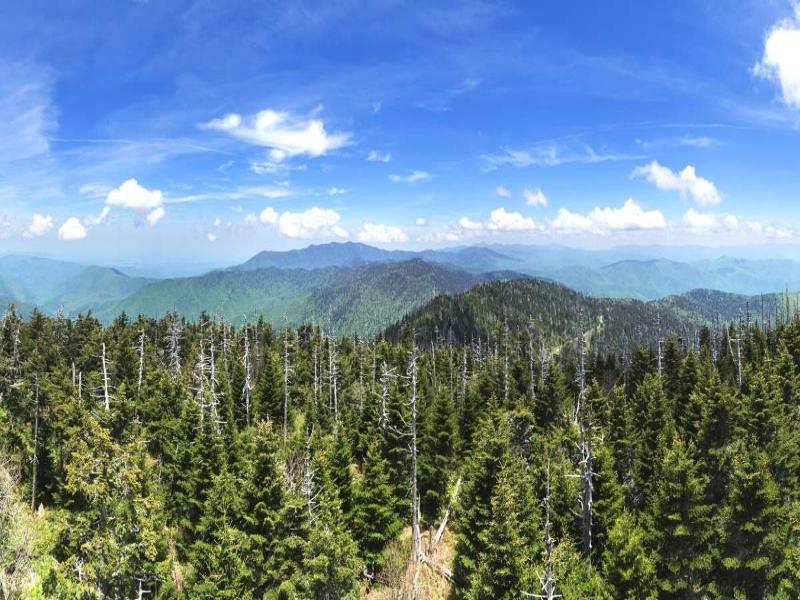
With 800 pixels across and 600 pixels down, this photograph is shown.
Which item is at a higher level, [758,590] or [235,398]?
[235,398]

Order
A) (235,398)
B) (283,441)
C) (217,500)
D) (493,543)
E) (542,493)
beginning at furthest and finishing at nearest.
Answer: (235,398) < (283,441) < (542,493) < (217,500) < (493,543)

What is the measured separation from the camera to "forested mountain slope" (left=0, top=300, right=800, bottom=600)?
1170 inches

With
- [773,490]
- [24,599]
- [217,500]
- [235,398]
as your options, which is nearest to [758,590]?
[773,490]

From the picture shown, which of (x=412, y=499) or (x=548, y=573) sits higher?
(x=548, y=573)

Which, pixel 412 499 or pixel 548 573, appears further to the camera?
pixel 412 499

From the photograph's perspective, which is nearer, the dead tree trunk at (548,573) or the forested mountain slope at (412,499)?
the dead tree trunk at (548,573)

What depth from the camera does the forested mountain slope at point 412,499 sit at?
97.5ft

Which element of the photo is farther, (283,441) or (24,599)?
(283,441)

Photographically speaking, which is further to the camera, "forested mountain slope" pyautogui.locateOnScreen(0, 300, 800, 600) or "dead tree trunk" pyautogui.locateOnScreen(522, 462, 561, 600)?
"forested mountain slope" pyautogui.locateOnScreen(0, 300, 800, 600)

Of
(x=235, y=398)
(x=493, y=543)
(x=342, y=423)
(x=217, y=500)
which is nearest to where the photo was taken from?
(x=493, y=543)

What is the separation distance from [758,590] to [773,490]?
6715 millimetres

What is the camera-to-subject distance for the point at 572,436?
43906 millimetres

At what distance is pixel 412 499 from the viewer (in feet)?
125

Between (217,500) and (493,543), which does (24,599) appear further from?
(493,543)
